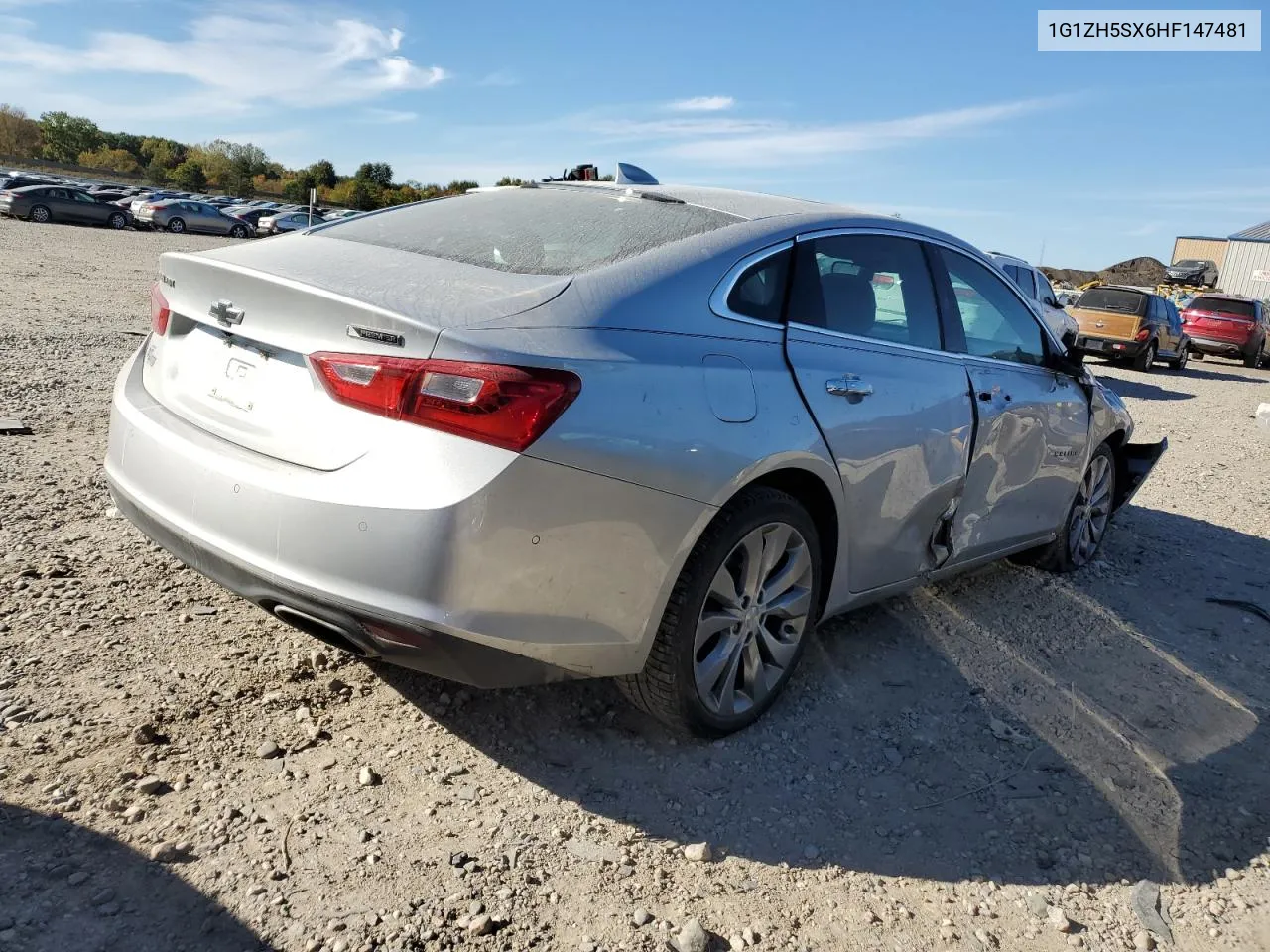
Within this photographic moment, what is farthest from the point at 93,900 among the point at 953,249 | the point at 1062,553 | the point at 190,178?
the point at 190,178

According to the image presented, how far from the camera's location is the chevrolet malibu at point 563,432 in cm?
240

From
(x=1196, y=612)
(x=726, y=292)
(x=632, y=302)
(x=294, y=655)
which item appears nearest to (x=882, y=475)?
(x=726, y=292)

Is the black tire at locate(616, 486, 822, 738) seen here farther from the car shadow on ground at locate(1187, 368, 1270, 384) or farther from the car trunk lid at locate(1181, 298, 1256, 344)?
the car trunk lid at locate(1181, 298, 1256, 344)

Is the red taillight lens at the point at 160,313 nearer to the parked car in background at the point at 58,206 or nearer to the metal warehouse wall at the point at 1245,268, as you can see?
the parked car in background at the point at 58,206

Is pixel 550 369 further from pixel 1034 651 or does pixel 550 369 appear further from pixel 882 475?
pixel 1034 651

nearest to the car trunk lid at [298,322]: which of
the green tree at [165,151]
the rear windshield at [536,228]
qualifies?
the rear windshield at [536,228]

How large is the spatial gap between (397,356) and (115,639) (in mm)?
1747

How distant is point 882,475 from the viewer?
3.48 meters

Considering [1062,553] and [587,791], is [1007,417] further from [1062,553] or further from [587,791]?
[587,791]

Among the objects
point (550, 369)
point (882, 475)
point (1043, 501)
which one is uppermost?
point (550, 369)

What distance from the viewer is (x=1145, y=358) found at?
1936 cm

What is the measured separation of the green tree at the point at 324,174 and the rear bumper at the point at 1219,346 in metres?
82.8

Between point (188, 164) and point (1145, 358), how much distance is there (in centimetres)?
9678

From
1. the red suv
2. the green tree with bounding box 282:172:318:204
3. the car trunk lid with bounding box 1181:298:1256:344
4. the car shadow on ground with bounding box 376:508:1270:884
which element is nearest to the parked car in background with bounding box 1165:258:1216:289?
the red suv
